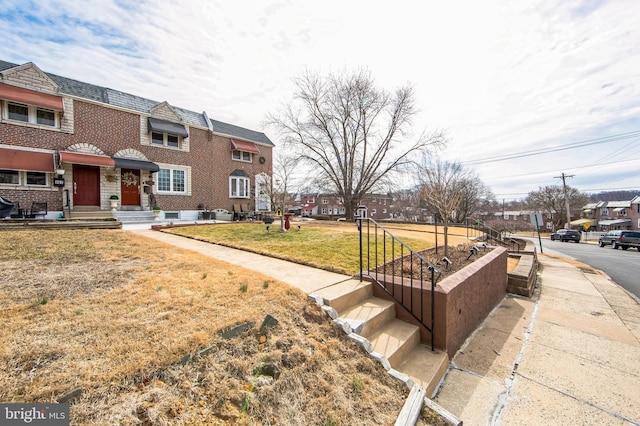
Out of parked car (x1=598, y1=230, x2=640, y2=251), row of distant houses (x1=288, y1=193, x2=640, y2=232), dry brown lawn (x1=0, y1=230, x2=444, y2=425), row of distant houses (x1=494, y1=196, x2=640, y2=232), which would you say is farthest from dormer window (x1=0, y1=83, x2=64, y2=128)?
row of distant houses (x1=494, y1=196, x2=640, y2=232)

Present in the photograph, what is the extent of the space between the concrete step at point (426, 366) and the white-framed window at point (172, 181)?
17.3m

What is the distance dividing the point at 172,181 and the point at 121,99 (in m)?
5.26

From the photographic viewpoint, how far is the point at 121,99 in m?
15.3

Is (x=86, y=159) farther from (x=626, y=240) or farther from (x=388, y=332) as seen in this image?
(x=626, y=240)

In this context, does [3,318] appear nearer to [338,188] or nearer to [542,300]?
[542,300]

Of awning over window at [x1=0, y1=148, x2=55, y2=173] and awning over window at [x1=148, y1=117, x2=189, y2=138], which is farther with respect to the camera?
awning over window at [x1=148, y1=117, x2=189, y2=138]

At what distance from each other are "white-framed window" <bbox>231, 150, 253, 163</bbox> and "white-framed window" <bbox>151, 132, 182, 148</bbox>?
3945 millimetres

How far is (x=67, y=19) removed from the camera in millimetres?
6949

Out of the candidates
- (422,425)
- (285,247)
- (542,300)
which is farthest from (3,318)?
(542,300)

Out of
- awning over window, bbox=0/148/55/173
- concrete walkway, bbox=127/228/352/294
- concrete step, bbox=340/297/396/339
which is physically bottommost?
concrete step, bbox=340/297/396/339

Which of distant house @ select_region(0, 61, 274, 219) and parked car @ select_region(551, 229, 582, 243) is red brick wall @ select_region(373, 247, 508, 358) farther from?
parked car @ select_region(551, 229, 582, 243)

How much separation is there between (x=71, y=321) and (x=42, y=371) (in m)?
0.82

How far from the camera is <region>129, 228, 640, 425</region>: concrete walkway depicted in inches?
108

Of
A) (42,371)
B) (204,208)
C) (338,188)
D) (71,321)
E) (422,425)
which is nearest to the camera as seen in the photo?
(42,371)
